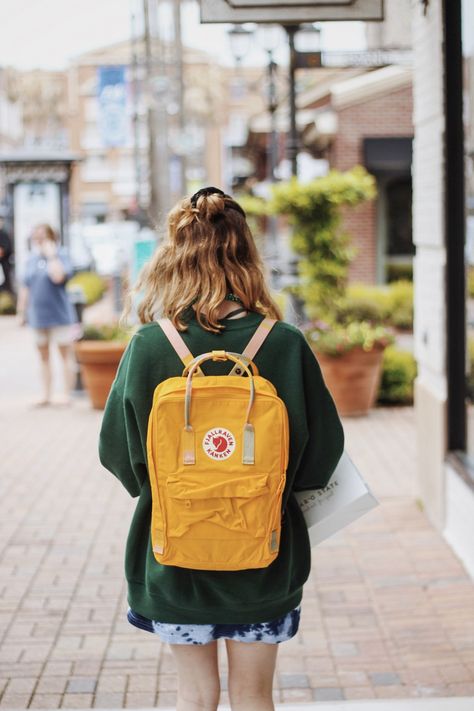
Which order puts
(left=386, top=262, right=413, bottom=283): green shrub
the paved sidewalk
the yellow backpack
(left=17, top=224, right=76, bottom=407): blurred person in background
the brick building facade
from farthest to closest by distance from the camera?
(left=386, top=262, right=413, bottom=283): green shrub → the brick building facade → (left=17, top=224, right=76, bottom=407): blurred person in background → the paved sidewalk → the yellow backpack

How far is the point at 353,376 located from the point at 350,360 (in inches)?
7.1

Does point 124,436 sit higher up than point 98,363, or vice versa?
point 124,436

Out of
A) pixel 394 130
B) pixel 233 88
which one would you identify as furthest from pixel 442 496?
pixel 233 88

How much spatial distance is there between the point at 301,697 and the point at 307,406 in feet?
5.78

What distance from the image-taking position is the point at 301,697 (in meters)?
3.96

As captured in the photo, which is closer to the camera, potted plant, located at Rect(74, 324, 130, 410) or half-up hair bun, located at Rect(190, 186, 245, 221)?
half-up hair bun, located at Rect(190, 186, 245, 221)

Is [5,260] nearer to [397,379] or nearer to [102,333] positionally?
[102,333]

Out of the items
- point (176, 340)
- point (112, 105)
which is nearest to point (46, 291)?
point (176, 340)

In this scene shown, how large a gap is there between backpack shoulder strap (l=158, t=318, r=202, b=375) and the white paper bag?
530mm

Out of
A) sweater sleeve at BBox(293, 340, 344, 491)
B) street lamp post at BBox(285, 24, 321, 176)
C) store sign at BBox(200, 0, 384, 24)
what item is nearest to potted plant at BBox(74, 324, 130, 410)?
street lamp post at BBox(285, 24, 321, 176)

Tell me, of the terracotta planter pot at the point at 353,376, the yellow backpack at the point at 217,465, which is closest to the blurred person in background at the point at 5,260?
the terracotta planter pot at the point at 353,376

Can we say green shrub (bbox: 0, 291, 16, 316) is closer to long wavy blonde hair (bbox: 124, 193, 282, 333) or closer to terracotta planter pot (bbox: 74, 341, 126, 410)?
terracotta planter pot (bbox: 74, 341, 126, 410)

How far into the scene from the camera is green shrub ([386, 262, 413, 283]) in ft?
70.2

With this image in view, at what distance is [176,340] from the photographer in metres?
2.58
